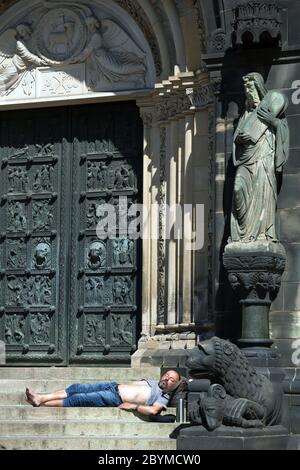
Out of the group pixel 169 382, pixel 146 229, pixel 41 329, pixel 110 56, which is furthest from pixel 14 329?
pixel 169 382

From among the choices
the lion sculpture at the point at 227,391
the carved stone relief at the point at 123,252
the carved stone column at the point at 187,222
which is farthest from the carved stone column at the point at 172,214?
the lion sculpture at the point at 227,391

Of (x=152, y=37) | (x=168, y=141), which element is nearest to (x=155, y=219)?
(x=168, y=141)

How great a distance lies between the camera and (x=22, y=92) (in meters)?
16.9

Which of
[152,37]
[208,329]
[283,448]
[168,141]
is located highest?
[152,37]

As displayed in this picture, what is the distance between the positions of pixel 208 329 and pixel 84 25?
4.64 meters

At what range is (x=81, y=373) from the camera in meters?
14.8

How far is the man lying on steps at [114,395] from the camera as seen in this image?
13.1m

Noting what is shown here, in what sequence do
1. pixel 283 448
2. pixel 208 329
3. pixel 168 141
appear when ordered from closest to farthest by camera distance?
1. pixel 283 448
2. pixel 208 329
3. pixel 168 141

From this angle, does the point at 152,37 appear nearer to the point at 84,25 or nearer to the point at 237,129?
the point at 84,25

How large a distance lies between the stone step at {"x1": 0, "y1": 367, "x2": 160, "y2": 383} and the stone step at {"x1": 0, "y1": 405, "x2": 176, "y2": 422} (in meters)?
1.25

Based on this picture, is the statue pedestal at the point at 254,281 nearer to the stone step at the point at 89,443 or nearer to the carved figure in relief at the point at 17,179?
the stone step at the point at 89,443

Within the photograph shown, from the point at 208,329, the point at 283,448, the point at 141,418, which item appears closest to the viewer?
the point at 283,448

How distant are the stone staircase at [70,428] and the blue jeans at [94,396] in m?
0.13

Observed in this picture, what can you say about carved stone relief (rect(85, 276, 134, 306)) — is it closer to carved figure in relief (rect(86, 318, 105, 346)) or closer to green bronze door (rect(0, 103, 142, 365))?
green bronze door (rect(0, 103, 142, 365))
